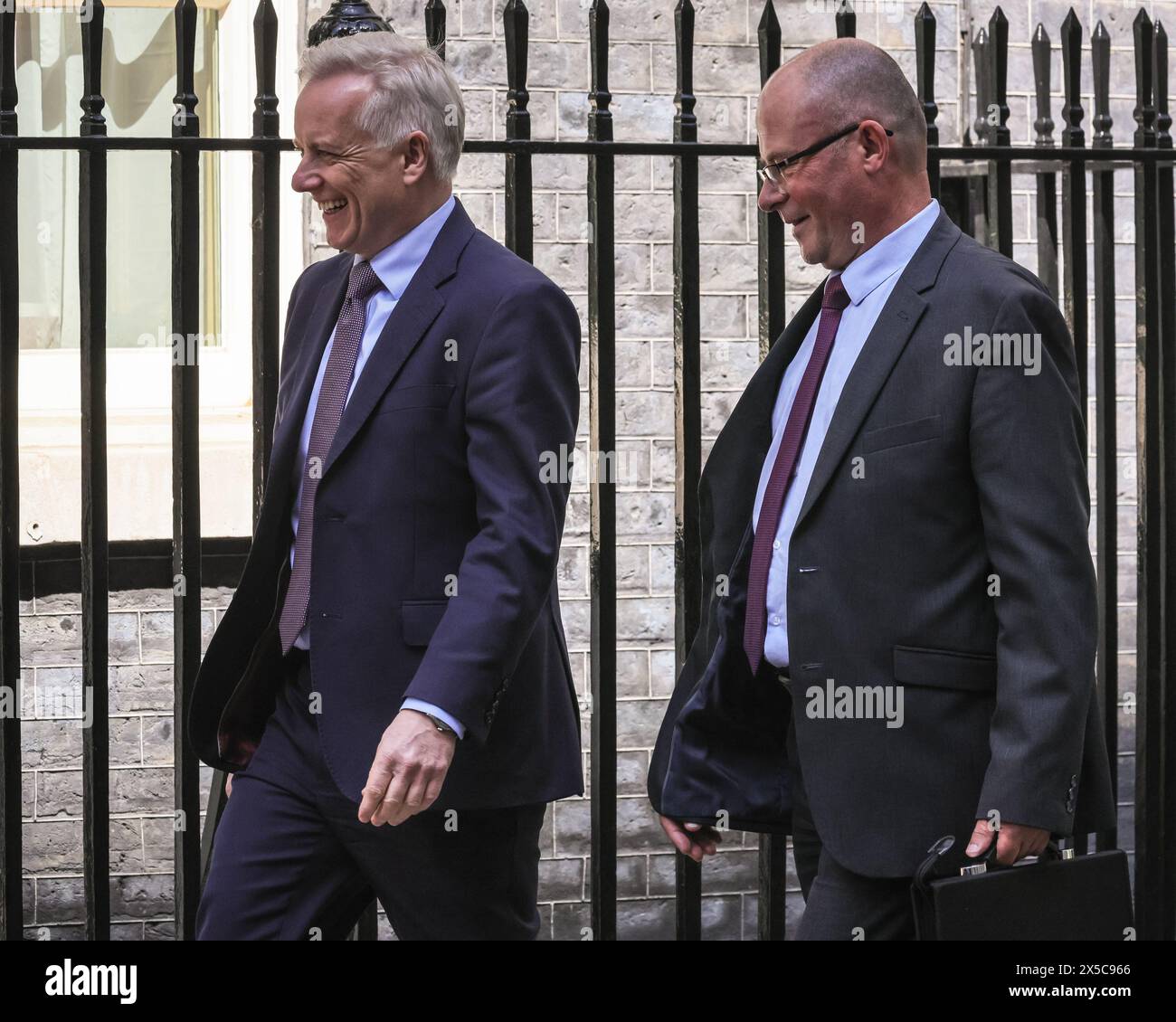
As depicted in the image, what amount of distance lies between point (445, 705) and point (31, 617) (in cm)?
287

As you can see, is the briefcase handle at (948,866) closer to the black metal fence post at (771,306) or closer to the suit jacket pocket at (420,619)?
the suit jacket pocket at (420,619)

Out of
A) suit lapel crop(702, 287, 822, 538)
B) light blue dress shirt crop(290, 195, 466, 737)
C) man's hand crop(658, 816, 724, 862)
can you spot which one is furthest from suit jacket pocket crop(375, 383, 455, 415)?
man's hand crop(658, 816, 724, 862)

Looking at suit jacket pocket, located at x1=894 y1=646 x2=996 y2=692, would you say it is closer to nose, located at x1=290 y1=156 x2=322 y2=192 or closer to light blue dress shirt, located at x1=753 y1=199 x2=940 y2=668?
light blue dress shirt, located at x1=753 y1=199 x2=940 y2=668

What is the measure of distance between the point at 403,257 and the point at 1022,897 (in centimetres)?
141

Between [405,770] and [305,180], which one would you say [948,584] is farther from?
[305,180]

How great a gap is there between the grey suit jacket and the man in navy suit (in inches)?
17.7

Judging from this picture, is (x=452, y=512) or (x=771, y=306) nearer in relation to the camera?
(x=452, y=512)

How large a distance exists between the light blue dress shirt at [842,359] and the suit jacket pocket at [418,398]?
0.57m

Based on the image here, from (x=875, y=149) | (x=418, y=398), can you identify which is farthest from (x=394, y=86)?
(x=875, y=149)

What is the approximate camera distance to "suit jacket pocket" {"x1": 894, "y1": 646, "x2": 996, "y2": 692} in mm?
2346

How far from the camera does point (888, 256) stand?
253 cm
